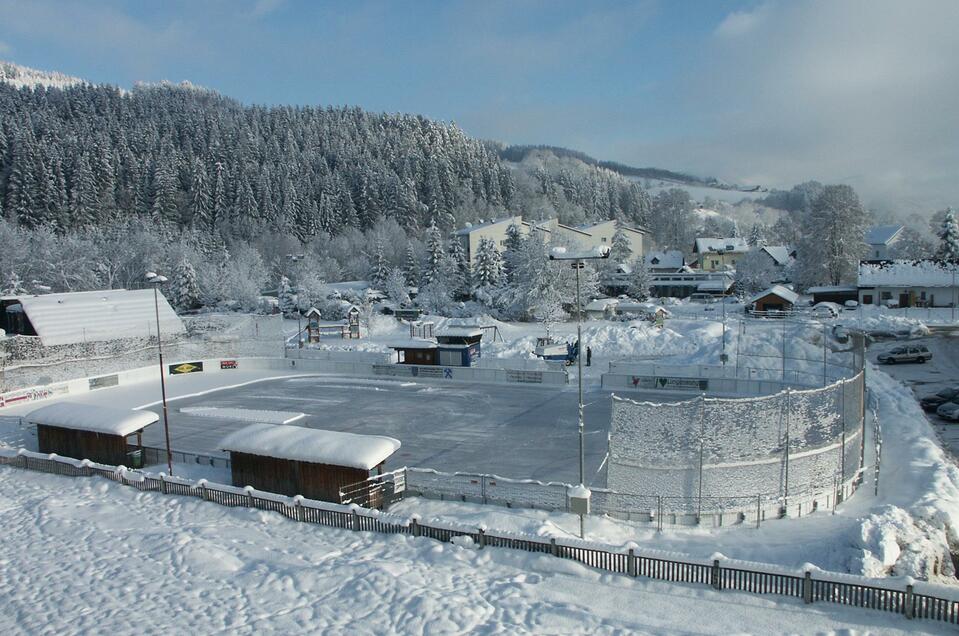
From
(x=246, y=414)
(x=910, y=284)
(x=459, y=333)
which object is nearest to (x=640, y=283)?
(x=910, y=284)

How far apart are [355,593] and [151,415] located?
49.1 feet

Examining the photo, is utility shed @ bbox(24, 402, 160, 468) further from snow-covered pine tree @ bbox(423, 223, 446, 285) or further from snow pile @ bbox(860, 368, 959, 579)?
snow-covered pine tree @ bbox(423, 223, 446, 285)

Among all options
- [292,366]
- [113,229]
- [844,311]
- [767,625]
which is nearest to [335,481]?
[767,625]

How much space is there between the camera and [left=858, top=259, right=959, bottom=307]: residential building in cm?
5784

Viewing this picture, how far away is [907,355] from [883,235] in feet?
217

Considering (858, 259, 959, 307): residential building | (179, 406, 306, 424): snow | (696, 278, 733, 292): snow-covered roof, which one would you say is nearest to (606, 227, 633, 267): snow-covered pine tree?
(696, 278, 733, 292): snow-covered roof

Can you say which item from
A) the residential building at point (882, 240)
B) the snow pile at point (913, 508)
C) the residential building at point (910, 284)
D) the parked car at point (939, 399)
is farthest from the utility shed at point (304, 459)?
the residential building at point (882, 240)

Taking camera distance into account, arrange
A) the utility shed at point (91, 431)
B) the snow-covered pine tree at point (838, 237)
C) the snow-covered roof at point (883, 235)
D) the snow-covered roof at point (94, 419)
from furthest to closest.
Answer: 1. the snow-covered roof at point (883, 235)
2. the snow-covered pine tree at point (838, 237)
3. the utility shed at point (91, 431)
4. the snow-covered roof at point (94, 419)

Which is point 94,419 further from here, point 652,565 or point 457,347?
point 457,347

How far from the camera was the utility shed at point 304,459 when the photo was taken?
1767 centimetres

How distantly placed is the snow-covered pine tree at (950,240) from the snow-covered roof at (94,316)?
70624mm

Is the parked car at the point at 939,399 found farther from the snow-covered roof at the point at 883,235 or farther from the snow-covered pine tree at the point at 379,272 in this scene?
the snow-covered roof at the point at 883,235

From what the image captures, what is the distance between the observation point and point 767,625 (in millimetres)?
10531

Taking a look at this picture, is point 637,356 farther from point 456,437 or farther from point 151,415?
point 151,415
